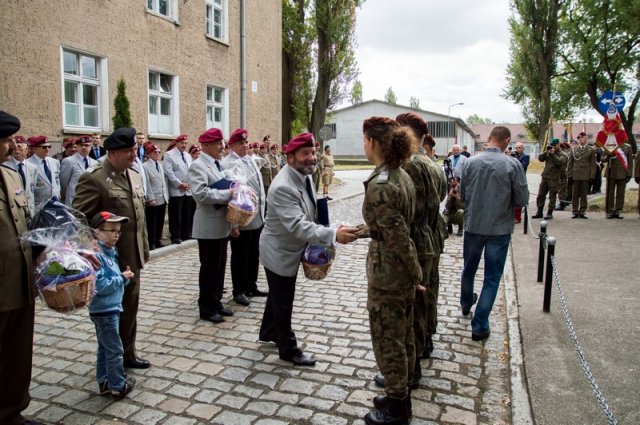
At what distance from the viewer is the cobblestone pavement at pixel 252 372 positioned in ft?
Result: 12.2

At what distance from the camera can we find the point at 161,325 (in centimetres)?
561

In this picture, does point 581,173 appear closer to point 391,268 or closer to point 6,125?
point 391,268

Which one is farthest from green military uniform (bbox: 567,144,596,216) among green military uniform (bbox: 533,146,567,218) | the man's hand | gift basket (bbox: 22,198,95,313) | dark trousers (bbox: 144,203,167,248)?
gift basket (bbox: 22,198,95,313)

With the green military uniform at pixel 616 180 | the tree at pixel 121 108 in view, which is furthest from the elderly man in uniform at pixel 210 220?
the green military uniform at pixel 616 180

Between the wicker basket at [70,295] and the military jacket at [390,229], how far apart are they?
6.15ft

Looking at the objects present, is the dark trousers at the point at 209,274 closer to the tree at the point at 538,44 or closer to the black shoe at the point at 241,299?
the black shoe at the point at 241,299

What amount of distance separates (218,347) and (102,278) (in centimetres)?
162

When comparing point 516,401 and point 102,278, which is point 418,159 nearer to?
point 516,401

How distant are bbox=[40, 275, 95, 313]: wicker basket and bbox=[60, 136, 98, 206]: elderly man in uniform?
20.3 ft

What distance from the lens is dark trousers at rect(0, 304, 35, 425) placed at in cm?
337

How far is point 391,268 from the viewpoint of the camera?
133 inches

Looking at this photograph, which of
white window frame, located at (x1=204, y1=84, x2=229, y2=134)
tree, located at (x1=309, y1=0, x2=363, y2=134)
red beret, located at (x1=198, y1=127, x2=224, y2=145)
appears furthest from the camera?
tree, located at (x1=309, y1=0, x2=363, y2=134)

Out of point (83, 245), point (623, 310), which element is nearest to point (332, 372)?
point (83, 245)

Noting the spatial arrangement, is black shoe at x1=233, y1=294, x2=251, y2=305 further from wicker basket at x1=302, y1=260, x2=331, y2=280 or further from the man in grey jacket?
wicker basket at x1=302, y1=260, x2=331, y2=280
